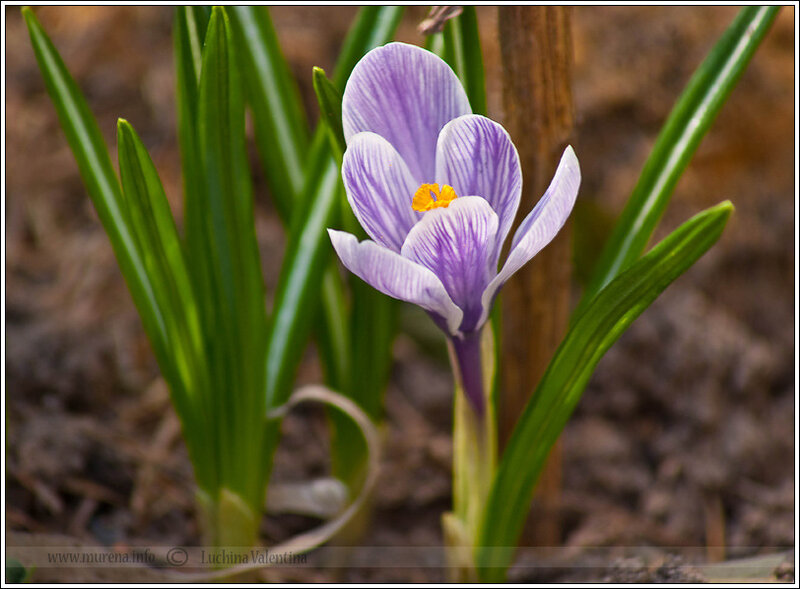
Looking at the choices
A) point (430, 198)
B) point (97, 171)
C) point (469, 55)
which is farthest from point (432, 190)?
point (97, 171)

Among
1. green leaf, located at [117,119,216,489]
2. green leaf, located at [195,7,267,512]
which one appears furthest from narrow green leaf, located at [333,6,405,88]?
green leaf, located at [117,119,216,489]

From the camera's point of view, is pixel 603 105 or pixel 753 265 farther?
pixel 603 105

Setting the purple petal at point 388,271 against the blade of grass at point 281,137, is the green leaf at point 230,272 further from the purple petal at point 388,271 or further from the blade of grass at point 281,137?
the purple petal at point 388,271

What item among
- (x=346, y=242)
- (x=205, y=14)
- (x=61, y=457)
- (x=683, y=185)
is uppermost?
(x=205, y=14)

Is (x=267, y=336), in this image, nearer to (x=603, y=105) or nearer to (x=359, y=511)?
(x=359, y=511)

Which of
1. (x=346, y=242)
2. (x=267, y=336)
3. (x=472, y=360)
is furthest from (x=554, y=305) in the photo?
(x=346, y=242)

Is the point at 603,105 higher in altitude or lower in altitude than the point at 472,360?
higher

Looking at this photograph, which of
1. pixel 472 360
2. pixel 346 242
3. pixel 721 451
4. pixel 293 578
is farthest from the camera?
pixel 721 451

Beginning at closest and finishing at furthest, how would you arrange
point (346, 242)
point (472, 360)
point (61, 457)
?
point (346, 242), point (472, 360), point (61, 457)
